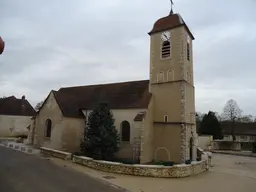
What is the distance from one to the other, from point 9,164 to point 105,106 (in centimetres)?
798

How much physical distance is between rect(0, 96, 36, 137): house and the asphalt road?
23324 mm

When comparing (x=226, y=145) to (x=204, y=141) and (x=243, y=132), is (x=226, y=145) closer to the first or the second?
(x=204, y=141)

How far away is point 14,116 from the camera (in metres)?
37.4

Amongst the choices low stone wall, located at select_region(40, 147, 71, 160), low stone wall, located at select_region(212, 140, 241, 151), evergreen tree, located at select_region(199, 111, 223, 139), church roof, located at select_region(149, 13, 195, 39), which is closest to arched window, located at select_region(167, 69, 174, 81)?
church roof, located at select_region(149, 13, 195, 39)

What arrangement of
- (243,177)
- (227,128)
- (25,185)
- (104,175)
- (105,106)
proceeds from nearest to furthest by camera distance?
(25,185), (104,175), (243,177), (105,106), (227,128)

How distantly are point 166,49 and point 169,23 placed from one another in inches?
105

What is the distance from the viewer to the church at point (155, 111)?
19531mm

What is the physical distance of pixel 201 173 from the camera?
1698 centimetres

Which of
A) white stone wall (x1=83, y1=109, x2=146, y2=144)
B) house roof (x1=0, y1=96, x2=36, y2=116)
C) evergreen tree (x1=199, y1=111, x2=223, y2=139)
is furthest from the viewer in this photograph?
evergreen tree (x1=199, y1=111, x2=223, y2=139)

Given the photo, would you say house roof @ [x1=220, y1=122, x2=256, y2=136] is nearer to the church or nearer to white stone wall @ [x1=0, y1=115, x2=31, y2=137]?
the church

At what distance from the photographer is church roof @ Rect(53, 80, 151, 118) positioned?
21344 millimetres

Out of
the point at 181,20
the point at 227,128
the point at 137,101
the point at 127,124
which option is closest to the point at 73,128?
the point at 127,124

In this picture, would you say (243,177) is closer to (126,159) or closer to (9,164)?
(126,159)

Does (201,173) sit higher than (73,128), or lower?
lower
